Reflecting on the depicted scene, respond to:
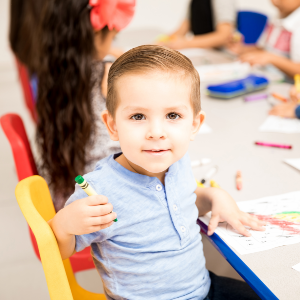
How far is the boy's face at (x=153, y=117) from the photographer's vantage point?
0.66 meters

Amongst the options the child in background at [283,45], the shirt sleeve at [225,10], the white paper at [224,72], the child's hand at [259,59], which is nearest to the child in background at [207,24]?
the shirt sleeve at [225,10]

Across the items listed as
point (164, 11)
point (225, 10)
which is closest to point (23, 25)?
point (225, 10)

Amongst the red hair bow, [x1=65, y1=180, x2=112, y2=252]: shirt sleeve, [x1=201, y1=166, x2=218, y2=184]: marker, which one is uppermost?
the red hair bow

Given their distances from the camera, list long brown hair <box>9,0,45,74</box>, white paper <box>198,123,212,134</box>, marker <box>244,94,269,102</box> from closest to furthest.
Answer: white paper <box>198,123,212,134</box>, marker <box>244,94,269,102</box>, long brown hair <box>9,0,45,74</box>

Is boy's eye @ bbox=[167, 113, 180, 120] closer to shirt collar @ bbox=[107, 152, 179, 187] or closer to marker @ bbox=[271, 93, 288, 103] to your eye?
shirt collar @ bbox=[107, 152, 179, 187]

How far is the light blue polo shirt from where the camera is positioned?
0.74 metres

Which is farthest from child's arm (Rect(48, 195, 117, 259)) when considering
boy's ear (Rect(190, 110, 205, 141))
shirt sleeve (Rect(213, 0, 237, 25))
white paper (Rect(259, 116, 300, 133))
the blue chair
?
the blue chair

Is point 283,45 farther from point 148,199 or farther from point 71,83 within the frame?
point 148,199

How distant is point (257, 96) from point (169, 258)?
1056 millimetres

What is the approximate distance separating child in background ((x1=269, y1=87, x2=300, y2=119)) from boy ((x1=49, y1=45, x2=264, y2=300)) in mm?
693

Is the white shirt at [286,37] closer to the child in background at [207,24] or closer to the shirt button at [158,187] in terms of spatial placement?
the child in background at [207,24]

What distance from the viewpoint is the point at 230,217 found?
2.63 feet

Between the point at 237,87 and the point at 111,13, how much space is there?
69cm

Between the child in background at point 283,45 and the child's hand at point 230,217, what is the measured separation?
1320mm
